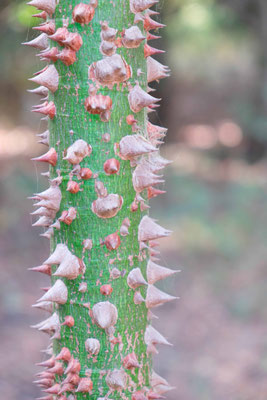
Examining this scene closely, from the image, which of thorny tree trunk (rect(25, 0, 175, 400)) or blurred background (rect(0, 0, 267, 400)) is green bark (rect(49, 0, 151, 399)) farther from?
blurred background (rect(0, 0, 267, 400))

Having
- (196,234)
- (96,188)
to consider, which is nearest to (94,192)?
A: (96,188)

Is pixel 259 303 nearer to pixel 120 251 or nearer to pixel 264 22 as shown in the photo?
pixel 120 251

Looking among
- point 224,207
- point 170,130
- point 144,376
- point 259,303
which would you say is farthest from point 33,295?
point 170,130

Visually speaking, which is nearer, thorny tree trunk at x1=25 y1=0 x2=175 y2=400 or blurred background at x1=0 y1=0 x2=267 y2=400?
thorny tree trunk at x1=25 y1=0 x2=175 y2=400

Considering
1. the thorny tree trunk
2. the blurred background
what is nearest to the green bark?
the thorny tree trunk

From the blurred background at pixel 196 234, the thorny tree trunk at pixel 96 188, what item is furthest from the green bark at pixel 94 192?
the blurred background at pixel 196 234
